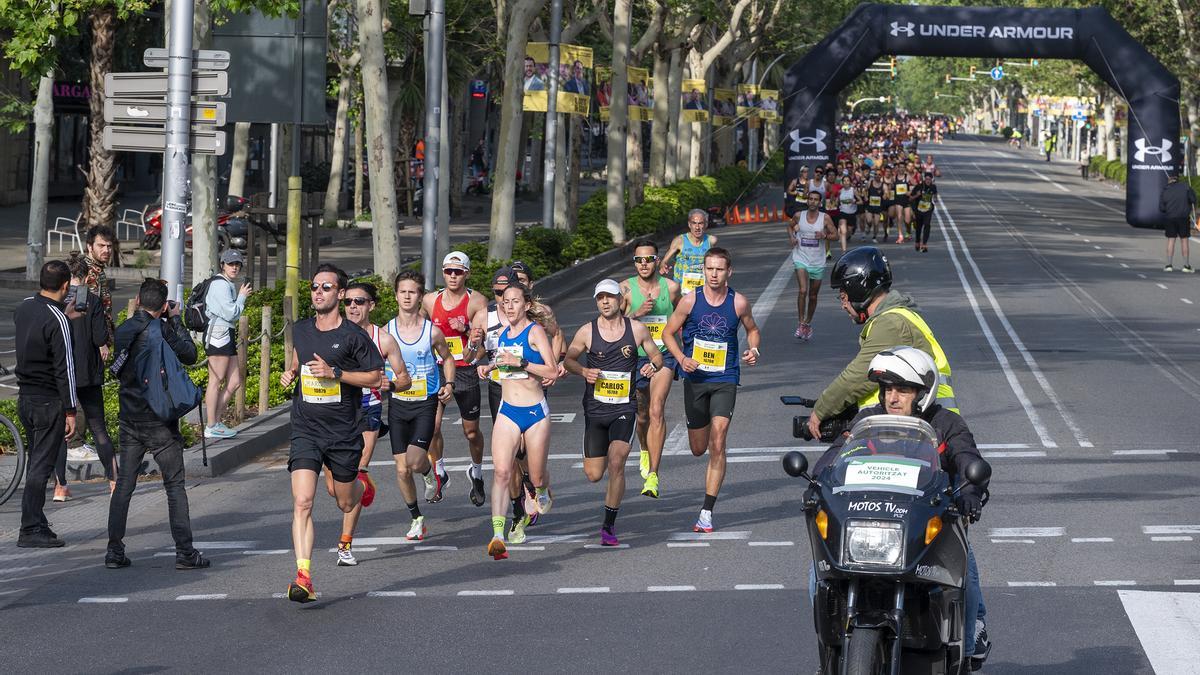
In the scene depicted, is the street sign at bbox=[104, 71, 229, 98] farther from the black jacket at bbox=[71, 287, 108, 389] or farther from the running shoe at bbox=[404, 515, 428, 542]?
the running shoe at bbox=[404, 515, 428, 542]

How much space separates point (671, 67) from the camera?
47.2 meters

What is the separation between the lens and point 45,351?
11328mm

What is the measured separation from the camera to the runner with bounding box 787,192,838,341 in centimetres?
2244

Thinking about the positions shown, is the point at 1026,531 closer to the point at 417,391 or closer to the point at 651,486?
the point at 651,486

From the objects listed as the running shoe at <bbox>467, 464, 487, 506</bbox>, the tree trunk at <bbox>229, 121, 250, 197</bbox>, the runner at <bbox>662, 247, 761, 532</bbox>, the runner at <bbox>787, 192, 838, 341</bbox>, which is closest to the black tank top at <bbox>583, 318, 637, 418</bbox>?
the runner at <bbox>662, 247, 761, 532</bbox>

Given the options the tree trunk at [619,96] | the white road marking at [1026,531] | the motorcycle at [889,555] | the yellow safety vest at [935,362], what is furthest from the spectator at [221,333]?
the tree trunk at [619,96]

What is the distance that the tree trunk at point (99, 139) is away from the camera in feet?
98.3

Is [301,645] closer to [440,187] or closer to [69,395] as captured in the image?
[69,395]

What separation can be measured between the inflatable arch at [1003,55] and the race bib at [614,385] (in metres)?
34.1

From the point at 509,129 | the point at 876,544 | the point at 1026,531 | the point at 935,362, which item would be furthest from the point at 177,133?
the point at 509,129

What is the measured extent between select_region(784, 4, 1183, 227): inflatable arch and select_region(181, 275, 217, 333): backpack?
30.7 m

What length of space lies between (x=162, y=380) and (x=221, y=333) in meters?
4.86

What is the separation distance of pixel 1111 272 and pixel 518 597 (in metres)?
27.4

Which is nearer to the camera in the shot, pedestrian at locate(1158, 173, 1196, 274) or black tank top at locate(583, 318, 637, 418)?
black tank top at locate(583, 318, 637, 418)
